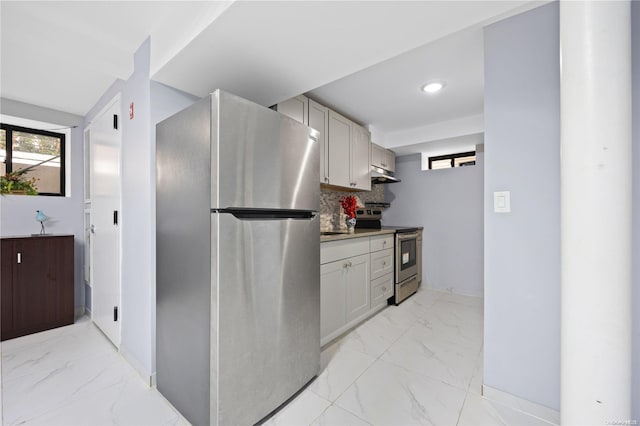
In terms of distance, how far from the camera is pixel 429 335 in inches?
95.9

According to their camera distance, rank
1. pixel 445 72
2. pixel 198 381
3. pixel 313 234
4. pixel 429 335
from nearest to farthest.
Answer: pixel 198 381 < pixel 313 234 < pixel 445 72 < pixel 429 335

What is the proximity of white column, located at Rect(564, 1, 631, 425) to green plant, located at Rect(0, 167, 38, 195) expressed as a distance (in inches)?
159

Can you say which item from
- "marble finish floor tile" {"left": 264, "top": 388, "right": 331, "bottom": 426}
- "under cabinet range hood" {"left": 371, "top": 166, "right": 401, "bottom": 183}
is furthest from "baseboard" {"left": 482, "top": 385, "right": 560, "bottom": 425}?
"under cabinet range hood" {"left": 371, "top": 166, "right": 401, "bottom": 183}

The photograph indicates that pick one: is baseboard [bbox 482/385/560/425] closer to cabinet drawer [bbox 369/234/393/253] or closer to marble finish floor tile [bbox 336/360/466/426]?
marble finish floor tile [bbox 336/360/466/426]

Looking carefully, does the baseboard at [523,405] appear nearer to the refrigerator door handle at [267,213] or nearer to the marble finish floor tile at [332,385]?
the marble finish floor tile at [332,385]

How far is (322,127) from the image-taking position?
2.74 metres

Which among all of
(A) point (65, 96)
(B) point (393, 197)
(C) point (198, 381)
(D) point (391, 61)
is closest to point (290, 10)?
(D) point (391, 61)

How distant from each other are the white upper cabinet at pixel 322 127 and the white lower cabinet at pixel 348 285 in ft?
2.54

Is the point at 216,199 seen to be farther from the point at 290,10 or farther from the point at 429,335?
the point at 429,335

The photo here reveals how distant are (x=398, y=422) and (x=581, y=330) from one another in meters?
1.11

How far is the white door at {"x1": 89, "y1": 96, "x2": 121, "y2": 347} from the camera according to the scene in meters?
2.15

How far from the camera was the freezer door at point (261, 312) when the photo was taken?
1.25 metres

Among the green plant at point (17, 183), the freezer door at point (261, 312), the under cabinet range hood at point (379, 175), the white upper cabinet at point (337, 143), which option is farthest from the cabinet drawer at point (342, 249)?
the green plant at point (17, 183)

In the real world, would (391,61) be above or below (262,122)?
above
